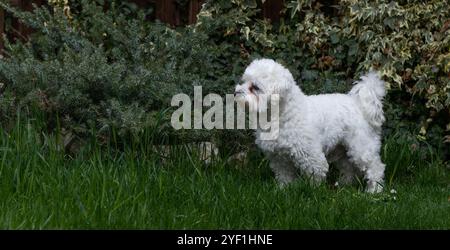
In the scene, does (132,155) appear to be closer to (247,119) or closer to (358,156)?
(247,119)

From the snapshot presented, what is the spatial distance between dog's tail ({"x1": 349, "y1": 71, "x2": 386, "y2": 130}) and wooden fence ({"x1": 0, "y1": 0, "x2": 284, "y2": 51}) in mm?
1927

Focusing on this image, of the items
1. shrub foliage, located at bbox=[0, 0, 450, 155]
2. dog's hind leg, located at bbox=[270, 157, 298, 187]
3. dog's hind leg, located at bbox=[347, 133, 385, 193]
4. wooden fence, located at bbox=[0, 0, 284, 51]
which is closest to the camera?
dog's hind leg, located at bbox=[270, 157, 298, 187]

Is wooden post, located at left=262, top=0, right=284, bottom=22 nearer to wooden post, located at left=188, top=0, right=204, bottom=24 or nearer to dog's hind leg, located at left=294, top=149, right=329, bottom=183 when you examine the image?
wooden post, located at left=188, top=0, right=204, bottom=24

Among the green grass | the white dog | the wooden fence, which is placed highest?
the wooden fence

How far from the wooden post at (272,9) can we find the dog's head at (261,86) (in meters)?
2.36

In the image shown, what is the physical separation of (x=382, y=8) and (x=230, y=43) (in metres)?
1.47

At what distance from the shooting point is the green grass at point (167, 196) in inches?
169

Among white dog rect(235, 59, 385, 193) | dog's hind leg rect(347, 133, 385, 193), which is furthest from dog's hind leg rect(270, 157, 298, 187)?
dog's hind leg rect(347, 133, 385, 193)

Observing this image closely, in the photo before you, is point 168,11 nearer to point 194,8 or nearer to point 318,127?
point 194,8

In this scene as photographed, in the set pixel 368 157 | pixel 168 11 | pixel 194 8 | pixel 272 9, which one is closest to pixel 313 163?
pixel 368 157

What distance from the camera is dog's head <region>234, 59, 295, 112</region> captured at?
5.28 meters

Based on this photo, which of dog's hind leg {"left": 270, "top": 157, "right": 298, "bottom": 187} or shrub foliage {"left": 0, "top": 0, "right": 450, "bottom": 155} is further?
shrub foliage {"left": 0, "top": 0, "right": 450, "bottom": 155}

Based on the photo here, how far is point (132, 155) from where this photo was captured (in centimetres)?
537

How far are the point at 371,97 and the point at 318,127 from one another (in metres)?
0.53
